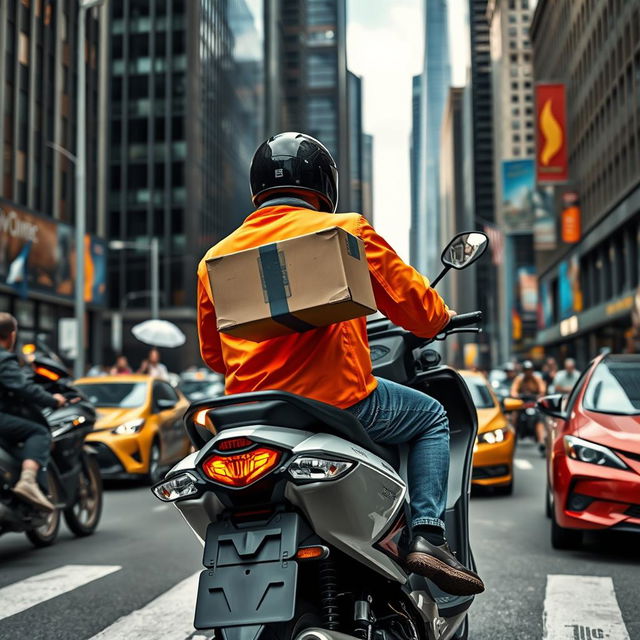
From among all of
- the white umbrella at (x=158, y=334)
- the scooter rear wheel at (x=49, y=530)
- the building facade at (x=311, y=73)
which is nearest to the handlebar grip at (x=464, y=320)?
the scooter rear wheel at (x=49, y=530)

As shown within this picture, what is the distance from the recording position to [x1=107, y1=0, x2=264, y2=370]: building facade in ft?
231

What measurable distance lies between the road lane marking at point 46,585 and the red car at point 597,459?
2999mm

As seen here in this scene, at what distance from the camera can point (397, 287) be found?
3338mm

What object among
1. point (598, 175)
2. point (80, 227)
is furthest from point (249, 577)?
point (598, 175)

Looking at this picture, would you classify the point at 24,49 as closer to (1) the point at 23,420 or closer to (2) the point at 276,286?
(1) the point at 23,420

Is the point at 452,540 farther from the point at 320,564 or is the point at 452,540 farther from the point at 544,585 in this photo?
the point at 544,585

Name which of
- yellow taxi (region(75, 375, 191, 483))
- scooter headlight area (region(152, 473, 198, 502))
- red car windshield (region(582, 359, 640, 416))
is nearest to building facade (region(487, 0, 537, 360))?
yellow taxi (region(75, 375, 191, 483))

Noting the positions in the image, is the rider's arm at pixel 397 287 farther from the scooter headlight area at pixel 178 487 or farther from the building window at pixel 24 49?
the building window at pixel 24 49

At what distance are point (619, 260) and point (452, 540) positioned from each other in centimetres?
4474

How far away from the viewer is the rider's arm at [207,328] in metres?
3.59

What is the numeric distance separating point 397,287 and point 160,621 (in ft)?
8.73

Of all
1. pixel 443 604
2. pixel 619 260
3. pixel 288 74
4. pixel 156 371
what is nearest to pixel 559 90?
pixel 619 260

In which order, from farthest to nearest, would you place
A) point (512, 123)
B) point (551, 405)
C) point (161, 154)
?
point (512, 123)
point (161, 154)
point (551, 405)

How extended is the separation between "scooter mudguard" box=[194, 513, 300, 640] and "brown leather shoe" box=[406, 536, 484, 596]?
53 cm
